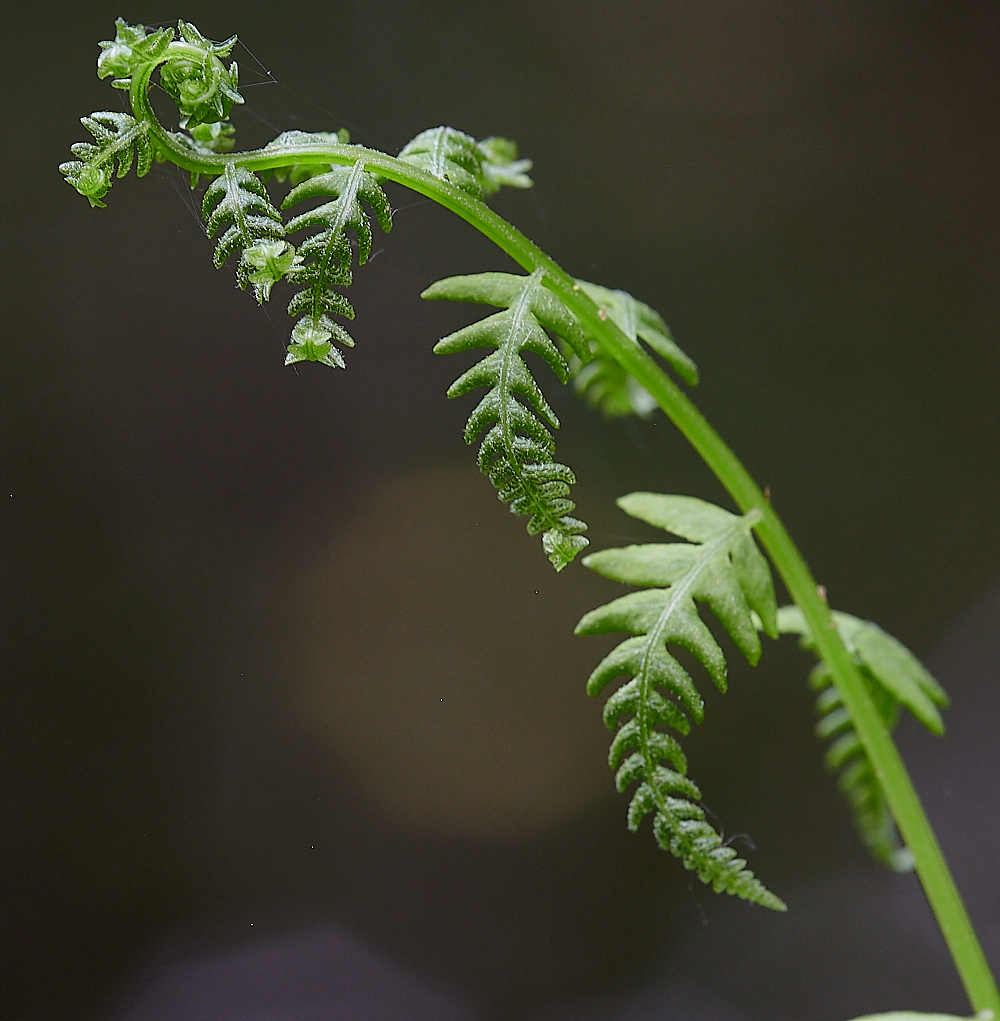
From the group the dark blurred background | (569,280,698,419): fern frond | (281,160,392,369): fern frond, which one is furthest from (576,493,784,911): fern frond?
the dark blurred background

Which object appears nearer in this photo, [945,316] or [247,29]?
[247,29]

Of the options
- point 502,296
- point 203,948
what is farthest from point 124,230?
point 203,948

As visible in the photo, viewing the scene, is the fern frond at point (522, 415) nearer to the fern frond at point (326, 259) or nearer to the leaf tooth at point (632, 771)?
the fern frond at point (326, 259)

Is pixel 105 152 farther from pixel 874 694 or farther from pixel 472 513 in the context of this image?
pixel 472 513

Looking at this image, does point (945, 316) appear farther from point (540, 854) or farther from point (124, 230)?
point (124, 230)

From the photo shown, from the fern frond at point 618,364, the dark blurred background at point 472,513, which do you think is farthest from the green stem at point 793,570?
the dark blurred background at point 472,513

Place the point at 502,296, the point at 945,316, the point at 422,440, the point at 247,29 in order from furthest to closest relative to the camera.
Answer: the point at 945,316 → the point at 422,440 → the point at 247,29 → the point at 502,296

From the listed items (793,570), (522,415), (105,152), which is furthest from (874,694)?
(105,152)

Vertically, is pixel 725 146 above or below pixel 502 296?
above
